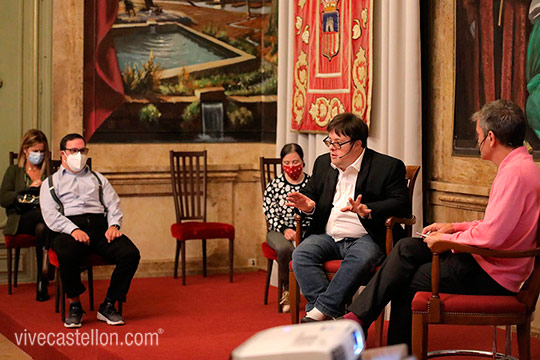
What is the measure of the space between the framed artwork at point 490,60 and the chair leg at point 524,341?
1366mm

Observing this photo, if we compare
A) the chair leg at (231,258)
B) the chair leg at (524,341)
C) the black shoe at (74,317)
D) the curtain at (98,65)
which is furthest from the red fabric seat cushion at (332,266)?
the curtain at (98,65)

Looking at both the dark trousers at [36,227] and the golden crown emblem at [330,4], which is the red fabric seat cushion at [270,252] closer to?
the dark trousers at [36,227]

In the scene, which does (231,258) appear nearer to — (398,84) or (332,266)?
(398,84)

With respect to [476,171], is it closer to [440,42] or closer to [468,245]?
[440,42]

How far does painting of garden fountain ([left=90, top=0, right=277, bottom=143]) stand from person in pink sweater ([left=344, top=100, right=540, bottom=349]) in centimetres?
381

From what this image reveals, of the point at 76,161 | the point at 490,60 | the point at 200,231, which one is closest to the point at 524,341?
the point at 490,60

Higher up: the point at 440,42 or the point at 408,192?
the point at 440,42

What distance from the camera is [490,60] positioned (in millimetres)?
5266

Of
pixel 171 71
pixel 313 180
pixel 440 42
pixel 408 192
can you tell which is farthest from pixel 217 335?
pixel 171 71

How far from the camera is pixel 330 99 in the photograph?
6496mm

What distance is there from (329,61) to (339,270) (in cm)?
233

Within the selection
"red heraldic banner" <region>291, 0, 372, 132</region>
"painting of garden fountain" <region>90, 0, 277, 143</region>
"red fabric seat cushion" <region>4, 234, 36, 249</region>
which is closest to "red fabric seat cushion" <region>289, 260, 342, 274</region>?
"red heraldic banner" <region>291, 0, 372, 132</region>

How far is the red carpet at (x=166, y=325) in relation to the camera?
489 cm

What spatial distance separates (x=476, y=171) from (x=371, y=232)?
101cm
